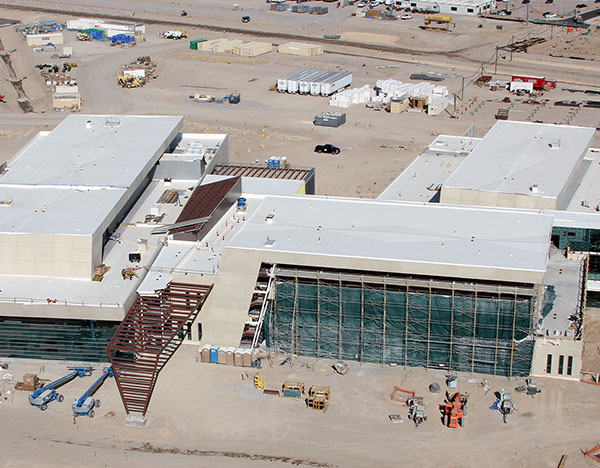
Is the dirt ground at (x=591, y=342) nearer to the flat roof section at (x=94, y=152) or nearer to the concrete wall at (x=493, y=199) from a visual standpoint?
the concrete wall at (x=493, y=199)

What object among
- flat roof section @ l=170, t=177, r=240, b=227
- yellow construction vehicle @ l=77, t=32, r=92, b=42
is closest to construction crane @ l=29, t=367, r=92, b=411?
flat roof section @ l=170, t=177, r=240, b=227

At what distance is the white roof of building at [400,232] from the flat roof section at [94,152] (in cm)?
1576

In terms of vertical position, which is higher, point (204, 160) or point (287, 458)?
point (204, 160)

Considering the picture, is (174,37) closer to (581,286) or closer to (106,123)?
(106,123)

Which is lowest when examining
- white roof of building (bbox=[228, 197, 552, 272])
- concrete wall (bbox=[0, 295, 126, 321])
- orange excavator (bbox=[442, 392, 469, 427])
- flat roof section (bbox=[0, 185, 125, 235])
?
orange excavator (bbox=[442, 392, 469, 427])

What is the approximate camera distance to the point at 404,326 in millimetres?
73375

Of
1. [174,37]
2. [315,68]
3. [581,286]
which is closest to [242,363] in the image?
[581,286]

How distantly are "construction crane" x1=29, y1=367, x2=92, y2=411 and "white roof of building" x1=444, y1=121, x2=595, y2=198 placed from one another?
120 feet

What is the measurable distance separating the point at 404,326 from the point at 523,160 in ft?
97.8

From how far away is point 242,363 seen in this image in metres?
74.4

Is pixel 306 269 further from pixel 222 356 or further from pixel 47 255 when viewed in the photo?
pixel 47 255

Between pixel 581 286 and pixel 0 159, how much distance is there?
247 feet

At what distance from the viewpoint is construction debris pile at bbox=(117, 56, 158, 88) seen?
518 ft

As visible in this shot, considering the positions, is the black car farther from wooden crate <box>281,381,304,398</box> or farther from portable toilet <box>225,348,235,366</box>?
wooden crate <box>281,381,304,398</box>
